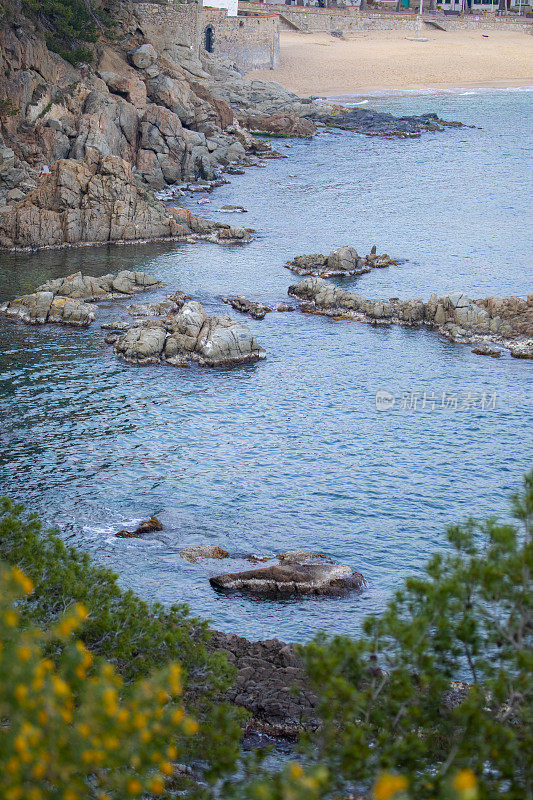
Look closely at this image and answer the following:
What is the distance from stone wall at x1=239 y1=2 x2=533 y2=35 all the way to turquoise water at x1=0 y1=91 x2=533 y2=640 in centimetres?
12101

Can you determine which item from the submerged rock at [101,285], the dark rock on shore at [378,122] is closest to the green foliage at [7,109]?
the submerged rock at [101,285]

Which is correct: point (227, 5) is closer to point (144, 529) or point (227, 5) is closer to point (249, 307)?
point (249, 307)

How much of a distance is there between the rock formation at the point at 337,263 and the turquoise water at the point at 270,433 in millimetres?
1406

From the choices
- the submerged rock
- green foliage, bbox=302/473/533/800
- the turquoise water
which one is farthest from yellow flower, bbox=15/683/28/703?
the submerged rock

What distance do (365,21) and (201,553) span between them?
17146cm

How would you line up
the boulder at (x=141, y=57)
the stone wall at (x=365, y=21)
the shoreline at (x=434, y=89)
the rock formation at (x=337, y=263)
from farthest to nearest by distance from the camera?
1. the stone wall at (x=365, y=21)
2. the shoreline at (x=434, y=89)
3. the boulder at (x=141, y=57)
4. the rock formation at (x=337, y=263)

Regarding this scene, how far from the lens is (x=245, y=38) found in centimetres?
15100

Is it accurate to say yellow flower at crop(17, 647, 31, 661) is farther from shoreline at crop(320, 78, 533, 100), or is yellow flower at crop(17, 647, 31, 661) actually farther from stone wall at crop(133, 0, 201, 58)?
shoreline at crop(320, 78, 533, 100)

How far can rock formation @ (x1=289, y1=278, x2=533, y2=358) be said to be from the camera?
5303 cm

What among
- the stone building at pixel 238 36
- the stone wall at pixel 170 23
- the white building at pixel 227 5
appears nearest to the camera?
the stone wall at pixel 170 23

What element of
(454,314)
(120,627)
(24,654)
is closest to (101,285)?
(454,314)

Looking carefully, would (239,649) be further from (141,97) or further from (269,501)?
(141,97)

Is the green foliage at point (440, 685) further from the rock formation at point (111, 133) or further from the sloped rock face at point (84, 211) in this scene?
the rock formation at point (111, 133)

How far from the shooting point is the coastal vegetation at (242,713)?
9727mm
